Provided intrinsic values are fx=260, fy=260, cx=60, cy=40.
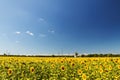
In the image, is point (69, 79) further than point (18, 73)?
No

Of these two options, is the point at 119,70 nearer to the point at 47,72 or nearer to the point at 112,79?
the point at 112,79

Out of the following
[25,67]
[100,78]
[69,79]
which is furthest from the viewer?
[25,67]

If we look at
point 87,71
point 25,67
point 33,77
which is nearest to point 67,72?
point 87,71

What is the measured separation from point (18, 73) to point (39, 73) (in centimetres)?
92

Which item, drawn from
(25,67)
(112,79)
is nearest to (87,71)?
(112,79)

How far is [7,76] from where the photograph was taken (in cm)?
930

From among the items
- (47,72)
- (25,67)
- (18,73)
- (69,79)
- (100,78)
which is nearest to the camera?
(100,78)

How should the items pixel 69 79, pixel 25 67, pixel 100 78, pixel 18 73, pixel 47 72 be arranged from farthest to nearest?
1. pixel 25 67
2. pixel 47 72
3. pixel 18 73
4. pixel 69 79
5. pixel 100 78

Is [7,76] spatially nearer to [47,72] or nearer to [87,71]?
[47,72]

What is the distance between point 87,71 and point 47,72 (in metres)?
1.68

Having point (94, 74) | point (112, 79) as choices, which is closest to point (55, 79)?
point (94, 74)

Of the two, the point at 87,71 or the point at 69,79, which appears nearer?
the point at 69,79

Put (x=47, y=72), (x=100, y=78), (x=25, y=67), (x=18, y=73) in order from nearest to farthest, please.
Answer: (x=100, y=78) → (x=18, y=73) → (x=47, y=72) → (x=25, y=67)

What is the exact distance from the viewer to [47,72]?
1056cm
